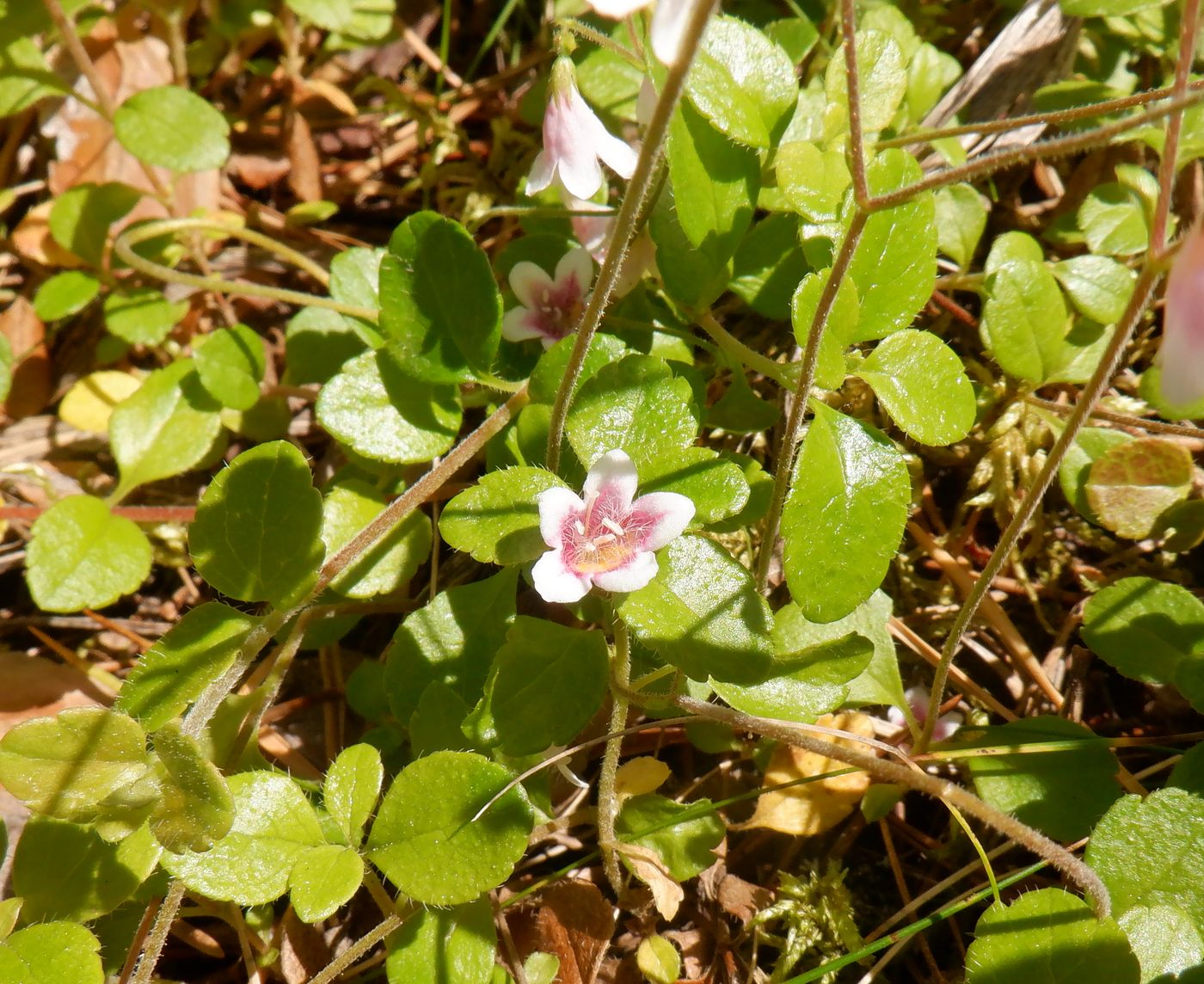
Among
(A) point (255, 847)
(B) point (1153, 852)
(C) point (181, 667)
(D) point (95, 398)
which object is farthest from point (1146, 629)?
(D) point (95, 398)

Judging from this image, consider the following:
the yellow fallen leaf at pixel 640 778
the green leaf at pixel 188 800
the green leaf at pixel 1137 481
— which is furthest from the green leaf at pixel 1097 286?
the green leaf at pixel 188 800


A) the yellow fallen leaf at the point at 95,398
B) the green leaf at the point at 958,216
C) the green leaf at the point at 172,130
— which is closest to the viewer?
the green leaf at the point at 958,216

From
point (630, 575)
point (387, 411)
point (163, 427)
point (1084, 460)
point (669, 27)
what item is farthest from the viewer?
point (163, 427)

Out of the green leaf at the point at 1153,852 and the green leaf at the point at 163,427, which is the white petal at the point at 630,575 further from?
the green leaf at the point at 163,427

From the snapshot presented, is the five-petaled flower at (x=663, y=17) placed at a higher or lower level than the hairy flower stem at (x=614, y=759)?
higher

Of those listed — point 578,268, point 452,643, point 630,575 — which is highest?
point 578,268

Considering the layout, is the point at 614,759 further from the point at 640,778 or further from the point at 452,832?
the point at 452,832

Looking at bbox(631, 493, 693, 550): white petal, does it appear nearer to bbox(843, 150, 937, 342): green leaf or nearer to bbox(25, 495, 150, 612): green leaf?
bbox(843, 150, 937, 342): green leaf

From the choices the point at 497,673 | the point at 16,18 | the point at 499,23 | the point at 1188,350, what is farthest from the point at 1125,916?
the point at 16,18
